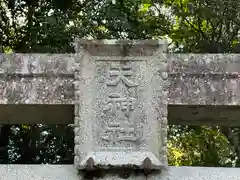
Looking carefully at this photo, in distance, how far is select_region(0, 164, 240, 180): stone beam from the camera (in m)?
2.95

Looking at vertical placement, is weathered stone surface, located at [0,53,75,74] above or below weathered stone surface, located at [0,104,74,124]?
above

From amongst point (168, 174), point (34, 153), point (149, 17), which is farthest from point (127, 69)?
point (149, 17)

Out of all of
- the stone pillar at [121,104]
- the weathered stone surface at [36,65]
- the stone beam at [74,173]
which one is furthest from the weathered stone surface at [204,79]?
the weathered stone surface at [36,65]

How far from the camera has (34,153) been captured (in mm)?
5270

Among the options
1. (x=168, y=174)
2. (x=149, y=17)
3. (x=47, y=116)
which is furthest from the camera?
(x=149, y=17)

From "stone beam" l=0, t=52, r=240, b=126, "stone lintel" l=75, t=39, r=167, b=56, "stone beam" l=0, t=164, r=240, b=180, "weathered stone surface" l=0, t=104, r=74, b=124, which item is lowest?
"stone beam" l=0, t=164, r=240, b=180

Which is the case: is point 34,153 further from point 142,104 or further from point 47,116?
point 142,104

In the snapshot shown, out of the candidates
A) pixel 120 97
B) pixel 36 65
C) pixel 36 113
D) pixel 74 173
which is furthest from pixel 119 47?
pixel 74 173

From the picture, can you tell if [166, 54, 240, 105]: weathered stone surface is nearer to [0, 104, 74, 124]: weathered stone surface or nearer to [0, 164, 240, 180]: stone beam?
[0, 164, 240, 180]: stone beam

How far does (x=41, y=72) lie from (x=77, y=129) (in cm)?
40

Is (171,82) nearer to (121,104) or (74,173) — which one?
(121,104)

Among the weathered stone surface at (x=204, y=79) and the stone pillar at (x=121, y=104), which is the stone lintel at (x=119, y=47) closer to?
the stone pillar at (x=121, y=104)

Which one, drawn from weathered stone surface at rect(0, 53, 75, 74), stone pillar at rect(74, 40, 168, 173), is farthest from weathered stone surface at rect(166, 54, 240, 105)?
weathered stone surface at rect(0, 53, 75, 74)

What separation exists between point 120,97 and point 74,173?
1.58 feet
